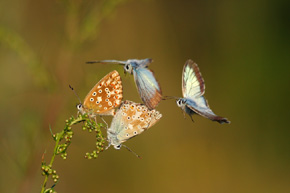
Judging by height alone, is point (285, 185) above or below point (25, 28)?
below

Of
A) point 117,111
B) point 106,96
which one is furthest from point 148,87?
point 117,111

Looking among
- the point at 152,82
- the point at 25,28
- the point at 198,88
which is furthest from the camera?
the point at 25,28

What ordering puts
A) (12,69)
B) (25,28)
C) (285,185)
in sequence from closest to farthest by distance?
1. (12,69)
2. (25,28)
3. (285,185)

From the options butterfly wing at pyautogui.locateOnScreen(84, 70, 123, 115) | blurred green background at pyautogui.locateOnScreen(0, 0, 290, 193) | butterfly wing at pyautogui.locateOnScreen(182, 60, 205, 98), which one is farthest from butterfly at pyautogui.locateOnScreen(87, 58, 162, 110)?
blurred green background at pyautogui.locateOnScreen(0, 0, 290, 193)

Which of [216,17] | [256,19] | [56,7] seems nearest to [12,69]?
[56,7]

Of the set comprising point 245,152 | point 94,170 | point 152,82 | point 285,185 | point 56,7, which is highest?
point 56,7

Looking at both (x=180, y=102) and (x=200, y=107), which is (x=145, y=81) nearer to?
(x=180, y=102)

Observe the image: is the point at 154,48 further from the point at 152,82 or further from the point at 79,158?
the point at 152,82

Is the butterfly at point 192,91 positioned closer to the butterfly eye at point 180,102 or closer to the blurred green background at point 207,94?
the butterfly eye at point 180,102
